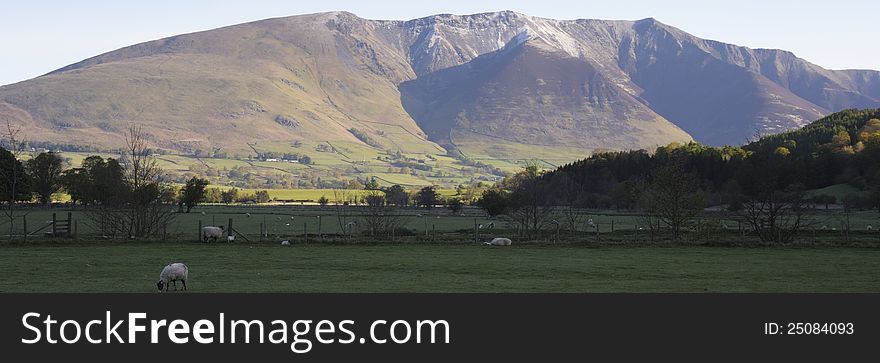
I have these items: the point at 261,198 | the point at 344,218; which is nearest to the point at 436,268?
the point at 344,218

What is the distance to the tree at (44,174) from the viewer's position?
123 m

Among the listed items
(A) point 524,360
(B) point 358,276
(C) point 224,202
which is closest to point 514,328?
(A) point 524,360

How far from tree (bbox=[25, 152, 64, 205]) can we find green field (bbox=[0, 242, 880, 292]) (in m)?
77.5

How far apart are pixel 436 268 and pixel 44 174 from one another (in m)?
100

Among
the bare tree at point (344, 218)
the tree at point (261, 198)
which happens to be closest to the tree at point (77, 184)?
the bare tree at point (344, 218)

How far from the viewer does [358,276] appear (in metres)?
34.2

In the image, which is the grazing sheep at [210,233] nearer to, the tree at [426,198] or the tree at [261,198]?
the tree at [426,198]

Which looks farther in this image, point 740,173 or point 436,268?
point 740,173

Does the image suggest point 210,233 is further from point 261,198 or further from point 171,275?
point 261,198

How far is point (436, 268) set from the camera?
1512 inches

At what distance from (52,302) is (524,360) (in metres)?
9.90

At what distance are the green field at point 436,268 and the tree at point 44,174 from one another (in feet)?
254

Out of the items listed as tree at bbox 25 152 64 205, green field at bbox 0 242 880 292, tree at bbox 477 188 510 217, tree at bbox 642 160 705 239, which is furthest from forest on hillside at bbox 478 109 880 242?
tree at bbox 25 152 64 205

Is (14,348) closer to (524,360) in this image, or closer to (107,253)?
(524,360)
